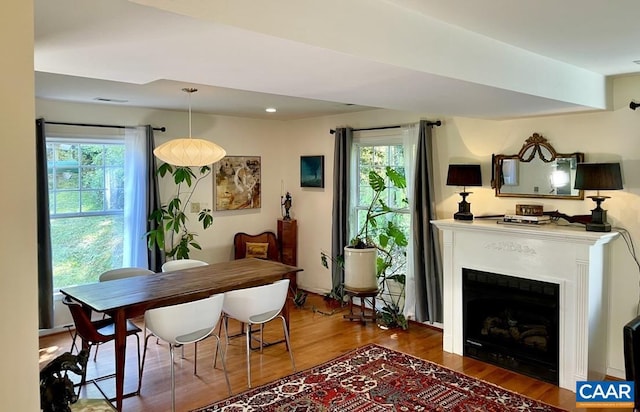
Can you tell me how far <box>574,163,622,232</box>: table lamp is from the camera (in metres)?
3.37

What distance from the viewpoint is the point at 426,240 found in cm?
475

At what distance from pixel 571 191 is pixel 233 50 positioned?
3257 millimetres

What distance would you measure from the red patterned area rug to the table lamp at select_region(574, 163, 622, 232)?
4.63 ft

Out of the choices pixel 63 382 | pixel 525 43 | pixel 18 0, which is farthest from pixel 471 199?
pixel 18 0

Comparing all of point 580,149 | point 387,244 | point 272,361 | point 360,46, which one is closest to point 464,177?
point 580,149

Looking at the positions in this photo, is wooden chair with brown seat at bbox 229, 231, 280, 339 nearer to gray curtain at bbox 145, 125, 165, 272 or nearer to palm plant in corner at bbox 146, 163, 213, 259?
palm plant in corner at bbox 146, 163, 213, 259

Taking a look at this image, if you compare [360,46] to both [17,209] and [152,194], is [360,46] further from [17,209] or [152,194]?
[152,194]

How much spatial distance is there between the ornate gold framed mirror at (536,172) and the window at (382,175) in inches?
46.8

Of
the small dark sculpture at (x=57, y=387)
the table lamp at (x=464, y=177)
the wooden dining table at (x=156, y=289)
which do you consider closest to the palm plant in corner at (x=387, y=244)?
the table lamp at (x=464, y=177)

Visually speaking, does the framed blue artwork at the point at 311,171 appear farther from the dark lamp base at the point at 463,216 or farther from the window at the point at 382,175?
the dark lamp base at the point at 463,216

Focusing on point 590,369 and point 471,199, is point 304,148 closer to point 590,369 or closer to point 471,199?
point 471,199

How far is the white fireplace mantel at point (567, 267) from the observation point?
3518 millimetres

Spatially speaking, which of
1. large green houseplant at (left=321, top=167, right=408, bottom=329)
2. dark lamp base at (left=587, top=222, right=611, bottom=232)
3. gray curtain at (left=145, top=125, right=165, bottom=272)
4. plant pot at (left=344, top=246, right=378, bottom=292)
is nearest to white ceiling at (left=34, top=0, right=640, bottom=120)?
dark lamp base at (left=587, top=222, right=611, bottom=232)

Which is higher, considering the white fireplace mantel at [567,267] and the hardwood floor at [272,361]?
the white fireplace mantel at [567,267]
